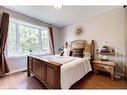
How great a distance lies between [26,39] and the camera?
4.21m

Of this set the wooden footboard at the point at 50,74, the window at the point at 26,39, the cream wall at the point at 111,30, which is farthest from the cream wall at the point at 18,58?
the cream wall at the point at 111,30

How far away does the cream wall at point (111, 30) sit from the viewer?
3162 mm

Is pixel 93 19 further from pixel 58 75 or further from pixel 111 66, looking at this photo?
pixel 58 75

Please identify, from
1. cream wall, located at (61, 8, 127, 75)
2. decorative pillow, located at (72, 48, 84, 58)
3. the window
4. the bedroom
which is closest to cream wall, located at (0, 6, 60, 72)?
the bedroom

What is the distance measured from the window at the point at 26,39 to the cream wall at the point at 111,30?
A: 2.04 metres

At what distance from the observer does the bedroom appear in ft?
9.48

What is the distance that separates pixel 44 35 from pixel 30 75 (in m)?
2.24

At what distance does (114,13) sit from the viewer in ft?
10.9

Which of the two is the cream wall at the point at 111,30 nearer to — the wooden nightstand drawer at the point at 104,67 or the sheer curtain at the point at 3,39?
the wooden nightstand drawer at the point at 104,67

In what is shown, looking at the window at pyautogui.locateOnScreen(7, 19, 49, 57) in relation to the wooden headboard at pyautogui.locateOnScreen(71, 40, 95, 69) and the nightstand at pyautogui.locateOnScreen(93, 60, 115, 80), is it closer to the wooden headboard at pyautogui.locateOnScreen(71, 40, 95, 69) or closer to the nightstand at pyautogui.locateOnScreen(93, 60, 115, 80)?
the wooden headboard at pyautogui.locateOnScreen(71, 40, 95, 69)

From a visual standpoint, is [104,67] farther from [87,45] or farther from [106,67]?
[87,45]

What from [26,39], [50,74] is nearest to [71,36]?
[26,39]

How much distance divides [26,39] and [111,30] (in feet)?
11.1
